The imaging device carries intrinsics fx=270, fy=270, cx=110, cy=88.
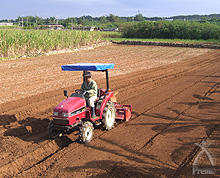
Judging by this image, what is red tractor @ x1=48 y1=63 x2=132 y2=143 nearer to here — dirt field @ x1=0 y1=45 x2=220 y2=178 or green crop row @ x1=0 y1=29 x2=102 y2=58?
dirt field @ x1=0 y1=45 x2=220 y2=178

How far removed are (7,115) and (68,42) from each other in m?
22.8

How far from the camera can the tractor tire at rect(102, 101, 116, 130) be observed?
7.41 meters

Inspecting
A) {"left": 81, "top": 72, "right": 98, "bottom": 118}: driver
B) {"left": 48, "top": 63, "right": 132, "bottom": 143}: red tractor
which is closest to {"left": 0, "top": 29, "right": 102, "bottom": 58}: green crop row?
{"left": 81, "top": 72, "right": 98, "bottom": 118}: driver

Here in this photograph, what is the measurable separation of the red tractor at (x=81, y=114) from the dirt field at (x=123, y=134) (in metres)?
0.28

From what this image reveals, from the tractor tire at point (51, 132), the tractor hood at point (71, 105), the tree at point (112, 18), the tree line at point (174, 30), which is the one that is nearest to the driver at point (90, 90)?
the tractor hood at point (71, 105)

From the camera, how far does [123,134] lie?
→ 734 cm

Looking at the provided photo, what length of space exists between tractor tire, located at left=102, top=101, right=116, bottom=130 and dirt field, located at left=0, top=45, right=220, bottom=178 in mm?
246

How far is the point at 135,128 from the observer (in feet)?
25.6

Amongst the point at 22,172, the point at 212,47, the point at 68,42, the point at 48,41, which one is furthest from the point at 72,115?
the point at 212,47

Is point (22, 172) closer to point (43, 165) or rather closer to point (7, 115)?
point (43, 165)

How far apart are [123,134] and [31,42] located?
1973 centimetres

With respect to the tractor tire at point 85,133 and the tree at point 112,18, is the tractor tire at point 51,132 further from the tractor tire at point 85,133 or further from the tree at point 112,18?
the tree at point 112,18

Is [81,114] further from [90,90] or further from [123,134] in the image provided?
[123,134]

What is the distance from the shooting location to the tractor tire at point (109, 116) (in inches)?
292
